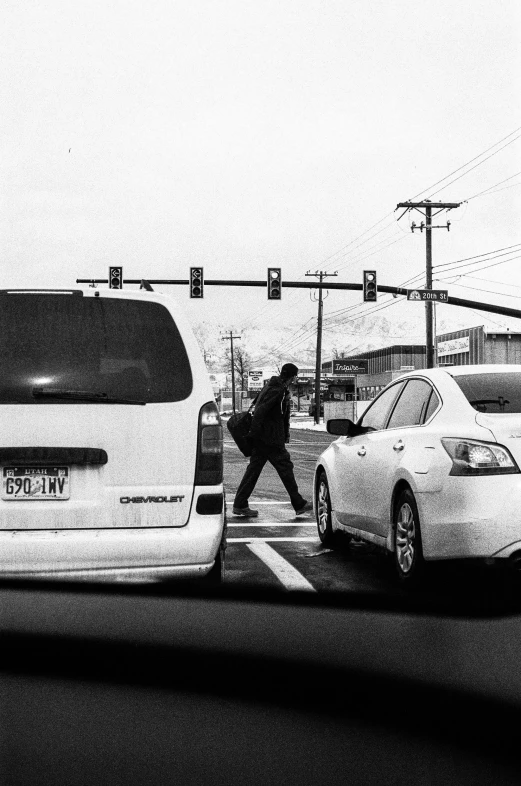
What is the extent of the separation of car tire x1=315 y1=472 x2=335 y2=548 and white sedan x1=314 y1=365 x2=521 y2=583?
358 mm

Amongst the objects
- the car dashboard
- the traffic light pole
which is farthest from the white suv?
the traffic light pole

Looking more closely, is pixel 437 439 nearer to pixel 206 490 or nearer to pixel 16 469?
pixel 206 490

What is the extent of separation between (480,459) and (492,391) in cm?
83

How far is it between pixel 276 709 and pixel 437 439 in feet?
13.6

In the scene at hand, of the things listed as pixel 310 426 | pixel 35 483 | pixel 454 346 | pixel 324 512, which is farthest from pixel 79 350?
pixel 454 346

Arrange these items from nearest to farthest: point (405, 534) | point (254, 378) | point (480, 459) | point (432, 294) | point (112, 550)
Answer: point (112, 550)
point (480, 459)
point (405, 534)
point (432, 294)
point (254, 378)

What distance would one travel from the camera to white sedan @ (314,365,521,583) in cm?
448

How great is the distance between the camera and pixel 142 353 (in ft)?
13.1

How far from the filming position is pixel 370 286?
3125 cm

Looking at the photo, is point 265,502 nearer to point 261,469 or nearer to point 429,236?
point 261,469

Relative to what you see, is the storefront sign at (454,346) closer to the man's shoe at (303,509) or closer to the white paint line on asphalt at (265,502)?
the white paint line on asphalt at (265,502)

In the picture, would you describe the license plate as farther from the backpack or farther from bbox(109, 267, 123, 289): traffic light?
bbox(109, 267, 123, 289): traffic light

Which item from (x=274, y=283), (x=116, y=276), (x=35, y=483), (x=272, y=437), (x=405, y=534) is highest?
(x=116, y=276)


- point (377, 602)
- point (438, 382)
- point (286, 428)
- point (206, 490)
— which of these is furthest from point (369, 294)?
point (377, 602)
